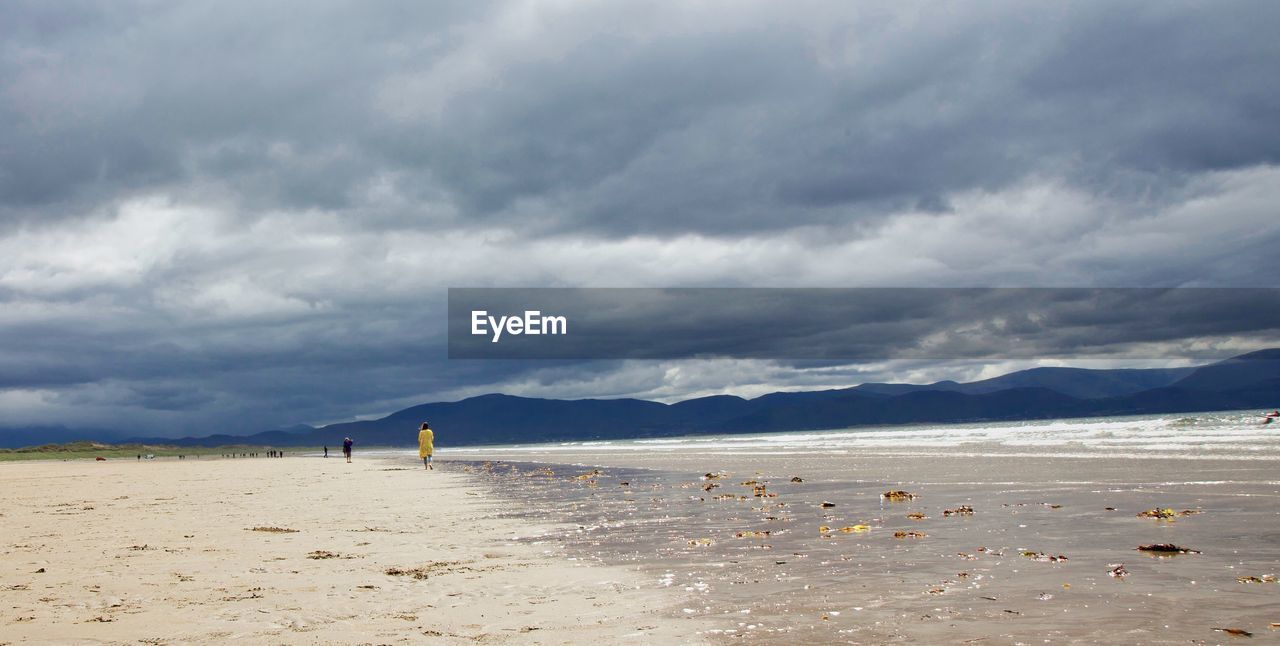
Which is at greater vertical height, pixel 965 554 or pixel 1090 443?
pixel 965 554

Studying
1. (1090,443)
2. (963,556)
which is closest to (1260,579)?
(963,556)

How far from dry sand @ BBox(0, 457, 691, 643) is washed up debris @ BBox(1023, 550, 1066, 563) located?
4307mm

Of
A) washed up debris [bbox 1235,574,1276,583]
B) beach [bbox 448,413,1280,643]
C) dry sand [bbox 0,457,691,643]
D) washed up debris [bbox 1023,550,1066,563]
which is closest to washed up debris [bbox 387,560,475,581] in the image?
dry sand [bbox 0,457,691,643]

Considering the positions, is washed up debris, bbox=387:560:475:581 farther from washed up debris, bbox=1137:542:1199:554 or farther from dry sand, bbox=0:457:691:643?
washed up debris, bbox=1137:542:1199:554

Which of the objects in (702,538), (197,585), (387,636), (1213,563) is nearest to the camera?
(387,636)

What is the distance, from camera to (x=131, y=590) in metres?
→ 9.13

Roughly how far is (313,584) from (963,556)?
7.41 m

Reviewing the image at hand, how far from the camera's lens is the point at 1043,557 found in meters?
9.59

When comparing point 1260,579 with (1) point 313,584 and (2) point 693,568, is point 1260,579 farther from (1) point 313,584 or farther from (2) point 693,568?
(1) point 313,584

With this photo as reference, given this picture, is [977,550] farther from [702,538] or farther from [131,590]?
[131,590]

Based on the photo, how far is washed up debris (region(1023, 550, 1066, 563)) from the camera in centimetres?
940

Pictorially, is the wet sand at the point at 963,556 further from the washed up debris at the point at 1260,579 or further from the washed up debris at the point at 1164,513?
the washed up debris at the point at 1164,513

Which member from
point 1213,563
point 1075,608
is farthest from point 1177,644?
point 1213,563

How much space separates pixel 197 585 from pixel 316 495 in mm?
16422
